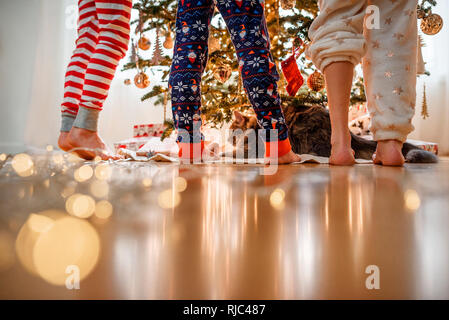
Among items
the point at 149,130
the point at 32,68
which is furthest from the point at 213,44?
the point at 32,68

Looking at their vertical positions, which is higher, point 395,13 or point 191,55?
point 395,13

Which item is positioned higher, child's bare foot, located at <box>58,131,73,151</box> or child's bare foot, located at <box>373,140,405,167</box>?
child's bare foot, located at <box>58,131,73,151</box>

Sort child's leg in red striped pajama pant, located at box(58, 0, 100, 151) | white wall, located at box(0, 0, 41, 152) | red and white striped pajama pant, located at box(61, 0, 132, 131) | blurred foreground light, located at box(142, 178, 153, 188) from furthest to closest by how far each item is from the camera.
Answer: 1. white wall, located at box(0, 0, 41, 152)
2. child's leg in red striped pajama pant, located at box(58, 0, 100, 151)
3. red and white striped pajama pant, located at box(61, 0, 132, 131)
4. blurred foreground light, located at box(142, 178, 153, 188)

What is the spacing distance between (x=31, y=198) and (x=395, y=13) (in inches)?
37.6

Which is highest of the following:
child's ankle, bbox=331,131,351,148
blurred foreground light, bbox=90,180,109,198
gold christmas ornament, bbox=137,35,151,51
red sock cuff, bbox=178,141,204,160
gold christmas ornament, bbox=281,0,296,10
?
gold christmas ornament, bbox=281,0,296,10

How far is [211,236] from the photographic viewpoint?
0.58 ft

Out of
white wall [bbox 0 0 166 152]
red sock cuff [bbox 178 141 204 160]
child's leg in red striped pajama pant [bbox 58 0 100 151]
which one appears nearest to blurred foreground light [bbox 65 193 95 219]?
red sock cuff [bbox 178 141 204 160]

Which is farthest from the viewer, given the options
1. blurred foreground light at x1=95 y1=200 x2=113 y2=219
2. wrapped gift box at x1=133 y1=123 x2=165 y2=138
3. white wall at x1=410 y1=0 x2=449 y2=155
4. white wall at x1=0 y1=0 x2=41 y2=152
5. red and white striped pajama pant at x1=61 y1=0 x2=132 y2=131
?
white wall at x1=410 y1=0 x2=449 y2=155

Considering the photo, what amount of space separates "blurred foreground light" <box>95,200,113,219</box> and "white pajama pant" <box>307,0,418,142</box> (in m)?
0.71

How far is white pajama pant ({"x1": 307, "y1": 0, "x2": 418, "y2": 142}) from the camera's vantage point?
751 millimetres

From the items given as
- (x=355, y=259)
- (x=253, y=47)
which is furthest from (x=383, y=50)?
(x=355, y=259)

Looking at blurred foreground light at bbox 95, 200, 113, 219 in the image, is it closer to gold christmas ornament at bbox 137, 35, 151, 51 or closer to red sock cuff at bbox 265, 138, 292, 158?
red sock cuff at bbox 265, 138, 292, 158
